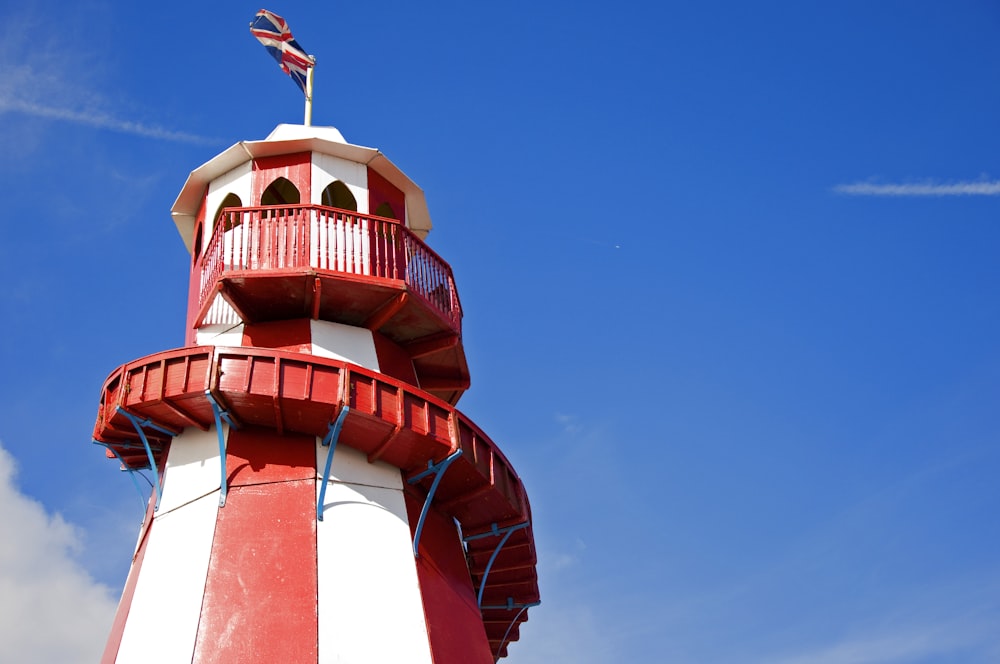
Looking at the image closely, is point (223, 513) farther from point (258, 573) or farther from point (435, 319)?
point (435, 319)

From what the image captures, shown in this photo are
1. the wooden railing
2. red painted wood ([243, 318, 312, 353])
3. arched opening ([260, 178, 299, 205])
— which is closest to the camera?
the wooden railing

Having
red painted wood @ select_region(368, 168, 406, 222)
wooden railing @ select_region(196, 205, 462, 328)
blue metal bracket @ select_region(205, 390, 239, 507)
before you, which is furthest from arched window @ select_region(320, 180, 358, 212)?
blue metal bracket @ select_region(205, 390, 239, 507)

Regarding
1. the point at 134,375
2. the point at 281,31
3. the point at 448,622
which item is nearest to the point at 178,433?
the point at 134,375

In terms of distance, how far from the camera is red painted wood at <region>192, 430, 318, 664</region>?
1661 cm

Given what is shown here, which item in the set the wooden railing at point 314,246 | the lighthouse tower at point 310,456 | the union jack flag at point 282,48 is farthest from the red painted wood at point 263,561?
the union jack flag at point 282,48

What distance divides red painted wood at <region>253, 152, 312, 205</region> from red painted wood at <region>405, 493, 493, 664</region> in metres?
7.15

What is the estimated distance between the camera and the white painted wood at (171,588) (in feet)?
55.3

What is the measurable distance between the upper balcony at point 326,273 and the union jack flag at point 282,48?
552 centimetres

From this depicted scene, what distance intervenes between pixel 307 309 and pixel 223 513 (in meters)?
4.58

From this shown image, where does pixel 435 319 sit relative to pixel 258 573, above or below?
above

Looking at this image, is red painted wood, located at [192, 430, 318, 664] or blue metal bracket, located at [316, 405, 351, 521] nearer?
red painted wood, located at [192, 430, 318, 664]

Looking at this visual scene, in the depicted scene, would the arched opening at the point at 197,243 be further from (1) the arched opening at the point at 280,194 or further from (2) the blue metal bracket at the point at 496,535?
(2) the blue metal bracket at the point at 496,535

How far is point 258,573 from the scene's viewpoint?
17.5 meters

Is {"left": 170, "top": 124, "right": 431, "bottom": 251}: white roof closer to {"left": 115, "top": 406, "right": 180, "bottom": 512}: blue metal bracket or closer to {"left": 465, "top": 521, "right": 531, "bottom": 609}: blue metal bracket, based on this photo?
{"left": 115, "top": 406, "right": 180, "bottom": 512}: blue metal bracket
